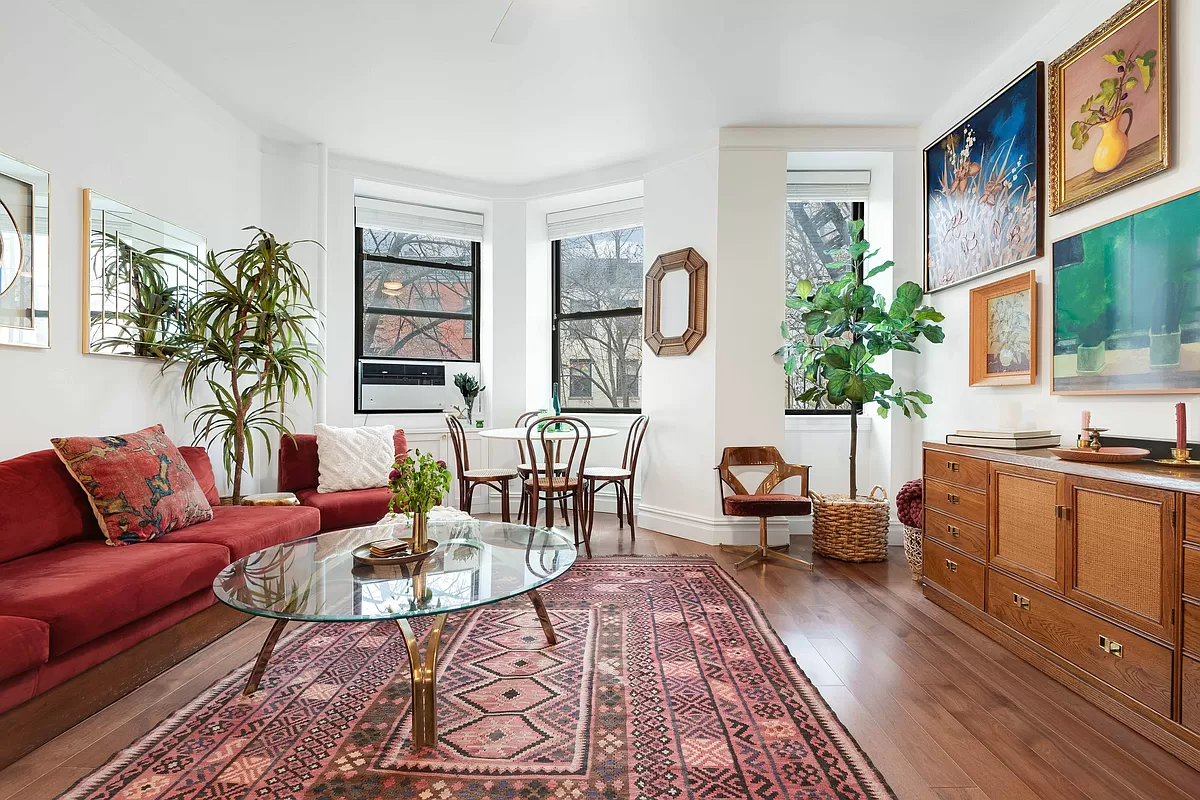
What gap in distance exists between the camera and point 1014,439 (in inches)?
110

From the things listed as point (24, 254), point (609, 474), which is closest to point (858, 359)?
point (609, 474)

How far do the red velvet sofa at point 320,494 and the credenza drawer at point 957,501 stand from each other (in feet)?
10.2

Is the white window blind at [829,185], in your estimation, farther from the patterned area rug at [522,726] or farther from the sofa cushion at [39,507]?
the sofa cushion at [39,507]

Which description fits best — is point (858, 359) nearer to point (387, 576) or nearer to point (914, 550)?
point (914, 550)

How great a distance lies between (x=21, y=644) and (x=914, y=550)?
3921 mm

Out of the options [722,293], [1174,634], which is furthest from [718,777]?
[722,293]

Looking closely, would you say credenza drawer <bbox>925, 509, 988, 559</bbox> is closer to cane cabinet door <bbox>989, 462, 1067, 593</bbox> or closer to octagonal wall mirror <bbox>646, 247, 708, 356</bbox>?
cane cabinet door <bbox>989, 462, 1067, 593</bbox>

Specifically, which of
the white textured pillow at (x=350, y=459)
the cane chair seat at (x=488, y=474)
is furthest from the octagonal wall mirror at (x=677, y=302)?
the white textured pillow at (x=350, y=459)

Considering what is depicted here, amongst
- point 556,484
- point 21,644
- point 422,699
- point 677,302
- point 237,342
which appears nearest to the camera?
point 21,644

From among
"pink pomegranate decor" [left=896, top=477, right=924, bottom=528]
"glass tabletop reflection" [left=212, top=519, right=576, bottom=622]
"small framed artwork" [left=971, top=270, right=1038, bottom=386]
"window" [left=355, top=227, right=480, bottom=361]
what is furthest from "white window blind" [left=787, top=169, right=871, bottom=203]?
"glass tabletop reflection" [left=212, top=519, right=576, bottom=622]

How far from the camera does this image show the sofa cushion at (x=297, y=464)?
4102 millimetres

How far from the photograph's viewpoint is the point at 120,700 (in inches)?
86.2

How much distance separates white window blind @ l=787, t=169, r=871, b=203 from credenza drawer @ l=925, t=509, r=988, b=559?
2.67m

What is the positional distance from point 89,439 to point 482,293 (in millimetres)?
3661
